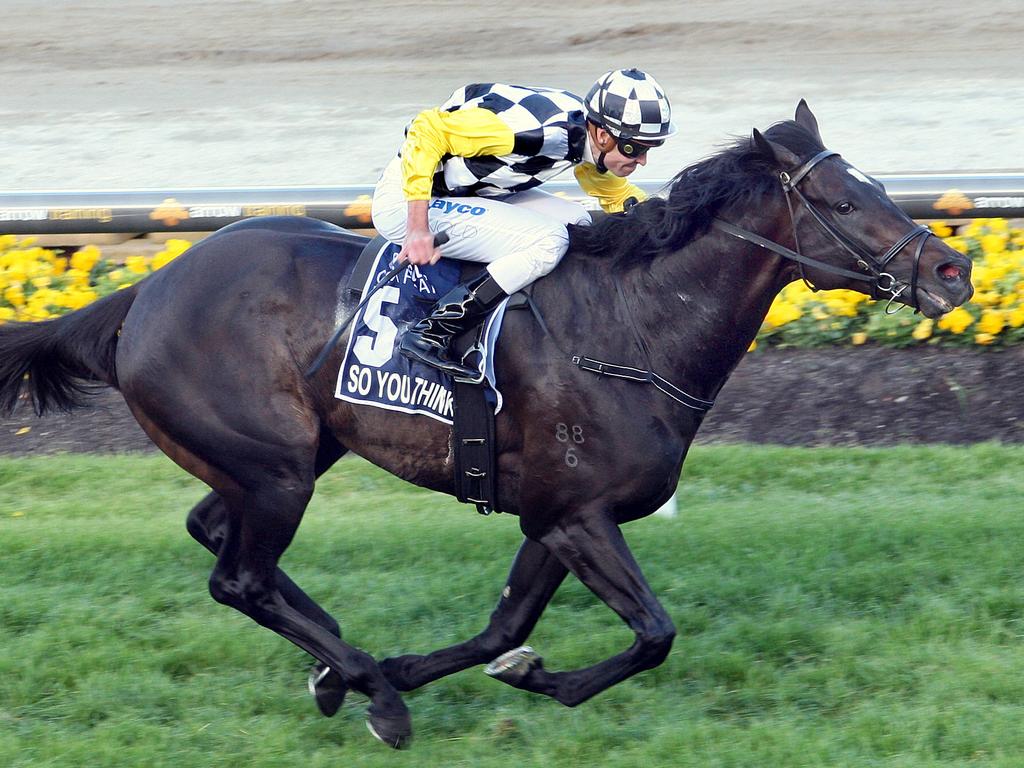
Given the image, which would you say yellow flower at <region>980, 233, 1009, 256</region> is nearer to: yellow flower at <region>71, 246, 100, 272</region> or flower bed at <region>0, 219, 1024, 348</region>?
flower bed at <region>0, 219, 1024, 348</region>

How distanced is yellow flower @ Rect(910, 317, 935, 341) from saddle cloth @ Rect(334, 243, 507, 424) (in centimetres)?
357

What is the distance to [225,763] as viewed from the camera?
4164mm

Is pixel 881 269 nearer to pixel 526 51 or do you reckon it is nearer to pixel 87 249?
pixel 87 249

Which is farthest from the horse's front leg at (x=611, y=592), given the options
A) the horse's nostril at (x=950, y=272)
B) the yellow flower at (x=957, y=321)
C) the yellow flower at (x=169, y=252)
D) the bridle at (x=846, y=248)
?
the yellow flower at (x=169, y=252)

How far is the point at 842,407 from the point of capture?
6980 mm

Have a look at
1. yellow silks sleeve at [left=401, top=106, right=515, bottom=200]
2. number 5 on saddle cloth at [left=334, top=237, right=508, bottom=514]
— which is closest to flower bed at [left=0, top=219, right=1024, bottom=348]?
number 5 on saddle cloth at [left=334, top=237, right=508, bottom=514]

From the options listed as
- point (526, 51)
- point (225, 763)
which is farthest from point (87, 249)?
point (526, 51)

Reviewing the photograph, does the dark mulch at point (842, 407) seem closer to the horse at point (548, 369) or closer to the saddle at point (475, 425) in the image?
the horse at point (548, 369)

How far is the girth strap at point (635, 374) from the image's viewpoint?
14.2ft

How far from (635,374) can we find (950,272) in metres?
0.98

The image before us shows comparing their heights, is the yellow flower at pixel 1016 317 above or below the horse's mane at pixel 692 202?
below

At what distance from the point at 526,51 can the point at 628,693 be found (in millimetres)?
10157

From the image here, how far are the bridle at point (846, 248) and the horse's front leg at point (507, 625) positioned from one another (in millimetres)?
1214

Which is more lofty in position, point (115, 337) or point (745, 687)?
point (115, 337)
